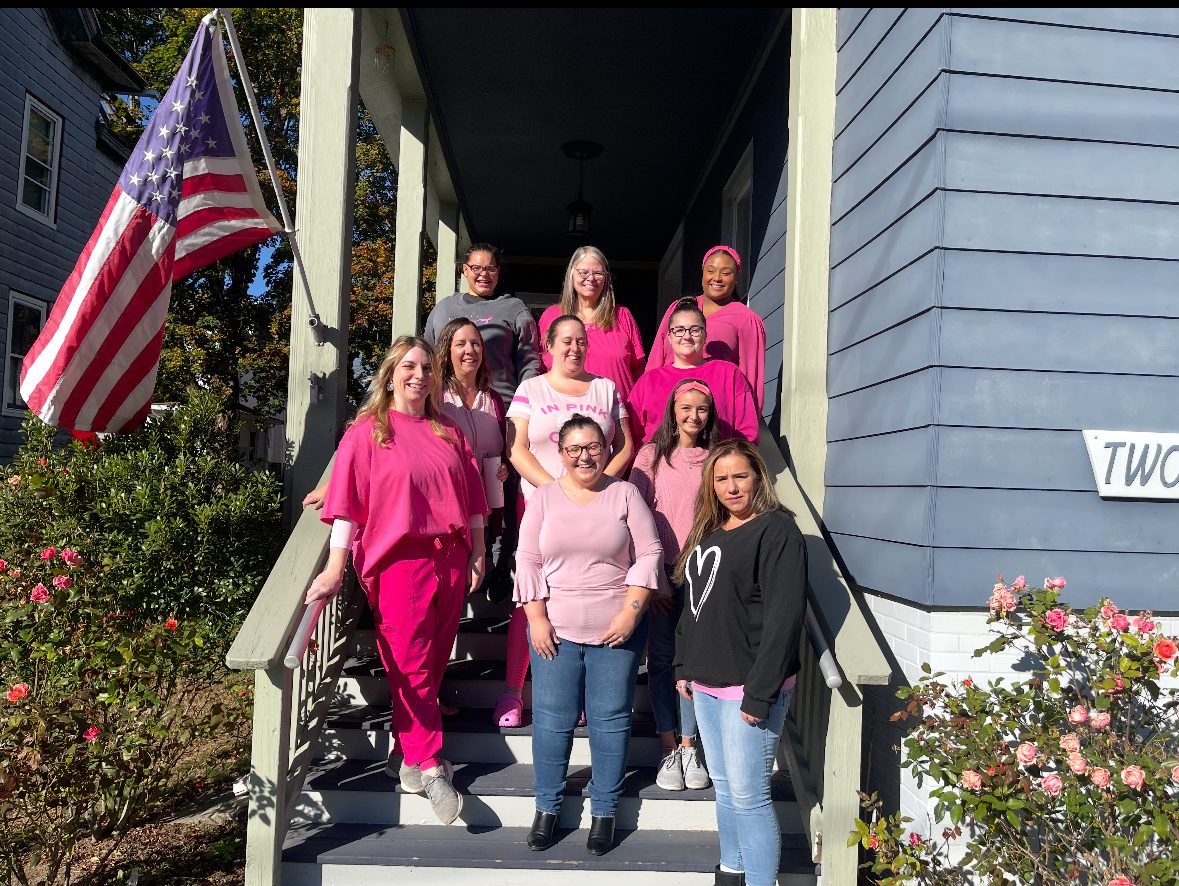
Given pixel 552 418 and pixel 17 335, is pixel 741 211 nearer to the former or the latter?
pixel 552 418

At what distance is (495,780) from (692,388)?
1660mm

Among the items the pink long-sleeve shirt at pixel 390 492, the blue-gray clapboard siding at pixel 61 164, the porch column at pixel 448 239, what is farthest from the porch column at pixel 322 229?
the blue-gray clapboard siding at pixel 61 164

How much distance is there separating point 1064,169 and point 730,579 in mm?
1780

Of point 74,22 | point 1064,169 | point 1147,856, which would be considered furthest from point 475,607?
point 74,22

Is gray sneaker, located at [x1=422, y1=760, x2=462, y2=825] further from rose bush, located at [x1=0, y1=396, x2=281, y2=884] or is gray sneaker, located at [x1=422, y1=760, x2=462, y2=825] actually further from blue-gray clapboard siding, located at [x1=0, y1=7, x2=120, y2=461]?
blue-gray clapboard siding, located at [x1=0, y1=7, x2=120, y2=461]

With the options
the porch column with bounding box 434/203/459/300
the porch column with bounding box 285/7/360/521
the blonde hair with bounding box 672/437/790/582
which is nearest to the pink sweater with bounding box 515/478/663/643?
the blonde hair with bounding box 672/437/790/582

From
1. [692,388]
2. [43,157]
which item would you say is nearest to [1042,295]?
[692,388]

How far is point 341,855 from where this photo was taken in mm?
2879

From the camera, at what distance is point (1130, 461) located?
277 cm

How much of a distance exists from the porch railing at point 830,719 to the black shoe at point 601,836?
702mm

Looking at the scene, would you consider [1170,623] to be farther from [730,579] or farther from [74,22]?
[74,22]

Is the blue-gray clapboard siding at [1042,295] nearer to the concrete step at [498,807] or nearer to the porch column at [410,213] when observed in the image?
the concrete step at [498,807]

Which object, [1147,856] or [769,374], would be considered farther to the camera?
[769,374]

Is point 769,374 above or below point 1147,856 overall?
above
